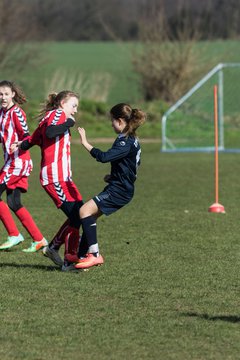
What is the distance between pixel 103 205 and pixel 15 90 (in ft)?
6.26

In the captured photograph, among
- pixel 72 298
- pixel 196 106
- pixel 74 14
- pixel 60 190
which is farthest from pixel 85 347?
pixel 74 14

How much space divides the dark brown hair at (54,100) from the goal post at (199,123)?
15144 mm

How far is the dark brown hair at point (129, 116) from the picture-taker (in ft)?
28.2

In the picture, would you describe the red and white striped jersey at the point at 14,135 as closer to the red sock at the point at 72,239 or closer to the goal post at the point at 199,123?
the red sock at the point at 72,239

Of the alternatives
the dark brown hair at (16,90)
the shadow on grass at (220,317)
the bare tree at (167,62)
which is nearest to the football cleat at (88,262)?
the shadow on grass at (220,317)

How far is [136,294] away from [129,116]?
1608 millimetres

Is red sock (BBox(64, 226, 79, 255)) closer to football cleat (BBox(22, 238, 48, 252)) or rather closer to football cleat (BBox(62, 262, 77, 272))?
football cleat (BBox(62, 262, 77, 272))

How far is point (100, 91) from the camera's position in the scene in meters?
34.4

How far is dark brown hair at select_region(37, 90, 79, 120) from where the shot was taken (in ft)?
29.9

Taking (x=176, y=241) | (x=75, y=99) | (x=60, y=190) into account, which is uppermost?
(x=75, y=99)

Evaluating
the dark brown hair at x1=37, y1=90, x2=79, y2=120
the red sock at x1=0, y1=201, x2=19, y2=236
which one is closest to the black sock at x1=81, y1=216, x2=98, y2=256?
the dark brown hair at x1=37, y1=90, x2=79, y2=120

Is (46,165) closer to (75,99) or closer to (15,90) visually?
(75,99)

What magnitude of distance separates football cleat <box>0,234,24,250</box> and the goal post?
13962mm

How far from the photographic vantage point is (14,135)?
33.9 ft
